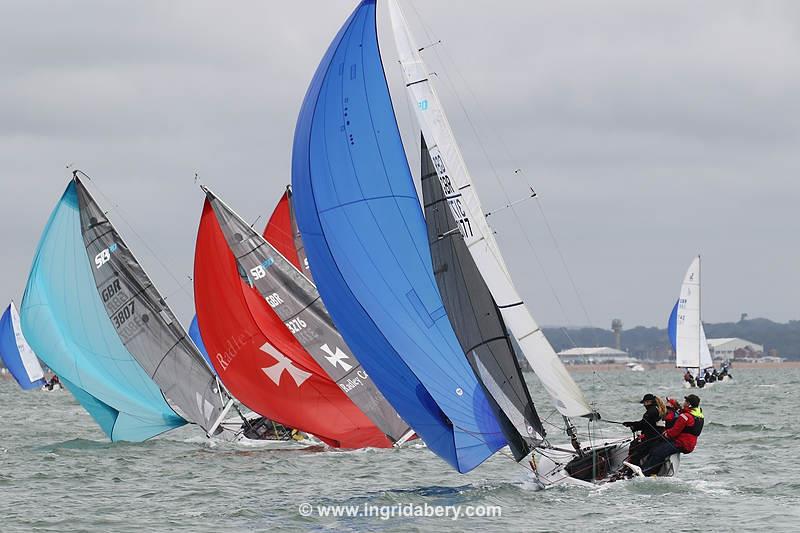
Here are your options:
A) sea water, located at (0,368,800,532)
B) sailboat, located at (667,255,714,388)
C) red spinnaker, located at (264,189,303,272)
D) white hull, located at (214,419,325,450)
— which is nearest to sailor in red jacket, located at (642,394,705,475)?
sea water, located at (0,368,800,532)

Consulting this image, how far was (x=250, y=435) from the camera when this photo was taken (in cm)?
2441

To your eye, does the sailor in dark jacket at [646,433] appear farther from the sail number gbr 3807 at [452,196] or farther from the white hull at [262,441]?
the white hull at [262,441]

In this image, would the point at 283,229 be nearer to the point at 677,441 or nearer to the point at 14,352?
the point at 677,441

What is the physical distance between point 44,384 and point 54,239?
52448 mm

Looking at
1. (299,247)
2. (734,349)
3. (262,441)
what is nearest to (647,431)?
(262,441)

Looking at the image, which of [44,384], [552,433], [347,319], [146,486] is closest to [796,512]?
[347,319]

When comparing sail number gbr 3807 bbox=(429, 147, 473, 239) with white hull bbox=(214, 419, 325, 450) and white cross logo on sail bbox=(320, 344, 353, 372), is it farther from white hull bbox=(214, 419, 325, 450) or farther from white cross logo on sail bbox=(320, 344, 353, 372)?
white hull bbox=(214, 419, 325, 450)

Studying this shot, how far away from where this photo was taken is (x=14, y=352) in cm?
6369

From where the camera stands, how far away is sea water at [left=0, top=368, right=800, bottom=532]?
14547 millimetres

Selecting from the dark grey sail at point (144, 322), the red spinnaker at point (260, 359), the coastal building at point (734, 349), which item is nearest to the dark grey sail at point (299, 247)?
the red spinnaker at point (260, 359)

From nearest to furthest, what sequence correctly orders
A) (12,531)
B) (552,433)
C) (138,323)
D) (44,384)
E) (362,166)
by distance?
(12,531)
(362,166)
(138,323)
(552,433)
(44,384)

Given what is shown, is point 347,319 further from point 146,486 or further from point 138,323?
point 138,323

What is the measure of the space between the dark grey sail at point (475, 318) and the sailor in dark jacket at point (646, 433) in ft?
4.75

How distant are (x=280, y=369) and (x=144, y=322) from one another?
3.05 m
